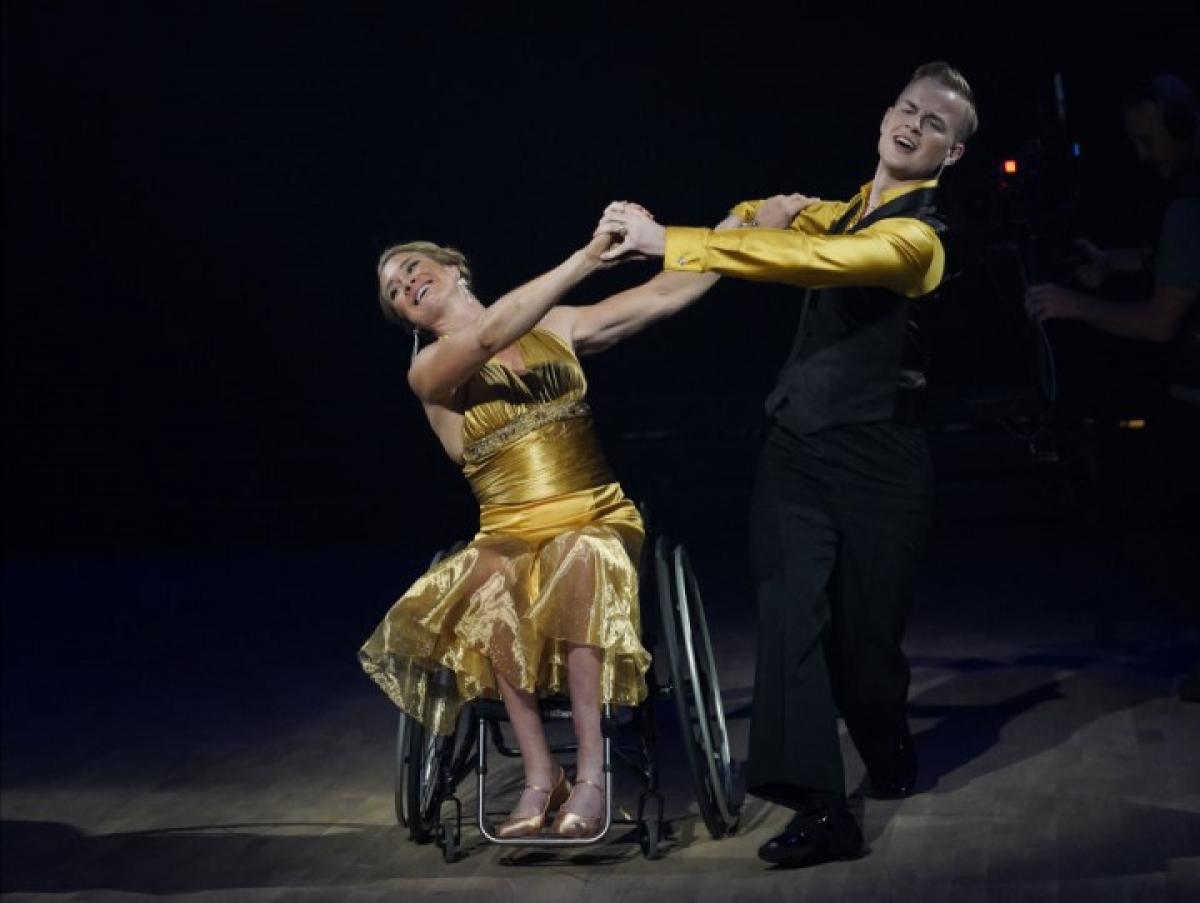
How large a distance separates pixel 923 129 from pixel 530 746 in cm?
136

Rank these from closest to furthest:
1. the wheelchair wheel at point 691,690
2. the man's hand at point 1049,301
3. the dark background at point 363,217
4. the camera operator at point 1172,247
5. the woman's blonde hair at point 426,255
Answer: the wheelchair wheel at point 691,690
the woman's blonde hair at point 426,255
the man's hand at point 1049,301
the camera operator at point 1172,247
the dark background at point 363,217

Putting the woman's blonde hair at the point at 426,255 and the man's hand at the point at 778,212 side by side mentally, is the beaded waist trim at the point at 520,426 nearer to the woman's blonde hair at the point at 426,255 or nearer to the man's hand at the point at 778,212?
the woman's blonde hair at the point at 426,255

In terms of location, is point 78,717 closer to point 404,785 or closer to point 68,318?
point 404,785

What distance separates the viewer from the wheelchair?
3664 mm

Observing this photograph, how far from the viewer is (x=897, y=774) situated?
405 centimetres

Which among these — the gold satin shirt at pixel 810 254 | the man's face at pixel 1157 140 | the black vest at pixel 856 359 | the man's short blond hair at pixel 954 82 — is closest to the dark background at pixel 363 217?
the man's face at pixel 1157 140

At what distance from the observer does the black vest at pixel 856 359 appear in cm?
367

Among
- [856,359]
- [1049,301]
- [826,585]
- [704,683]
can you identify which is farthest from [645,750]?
[1049,301]

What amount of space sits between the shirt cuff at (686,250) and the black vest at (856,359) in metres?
0.41

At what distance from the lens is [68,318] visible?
8.22 meters

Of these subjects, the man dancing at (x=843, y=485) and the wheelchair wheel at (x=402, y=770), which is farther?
the wheelchair wheel at (x=402, y=770)

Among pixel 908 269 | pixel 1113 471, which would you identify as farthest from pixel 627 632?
pixel 1113 471

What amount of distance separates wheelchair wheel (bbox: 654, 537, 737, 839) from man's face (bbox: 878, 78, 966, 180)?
82 cm

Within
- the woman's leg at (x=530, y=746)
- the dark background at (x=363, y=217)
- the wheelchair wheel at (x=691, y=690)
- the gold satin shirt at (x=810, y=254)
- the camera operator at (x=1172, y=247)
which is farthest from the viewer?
the dark background at (x=363, y=217)
